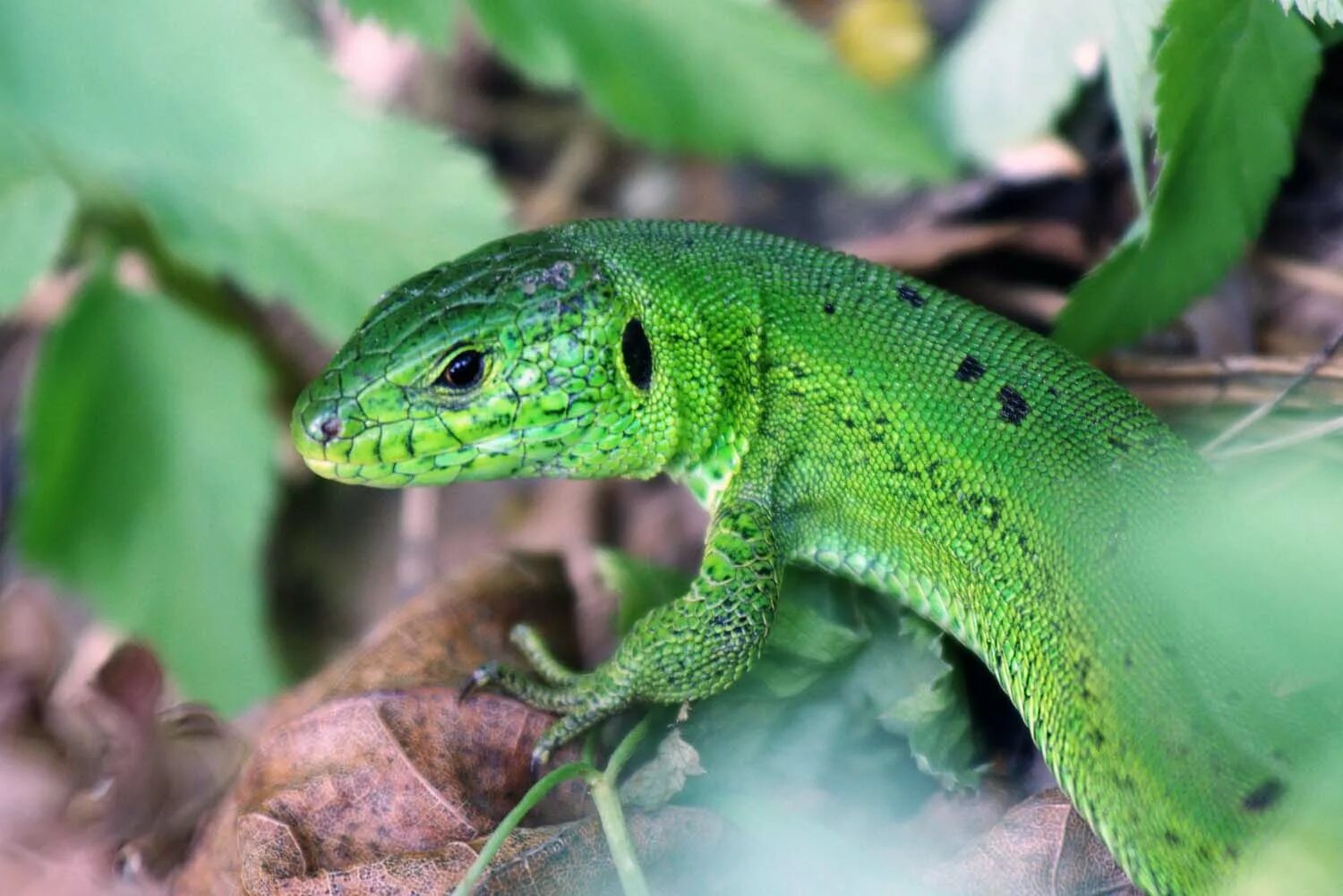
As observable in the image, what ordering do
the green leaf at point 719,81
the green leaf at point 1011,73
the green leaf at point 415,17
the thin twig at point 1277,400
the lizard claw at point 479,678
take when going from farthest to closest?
the green leaf at point 1011,73 → the green leaf at point 719,81 → the green leaf at point 415,17 → the thin twig at point 1277,400 → the lizard claw at point 479,678

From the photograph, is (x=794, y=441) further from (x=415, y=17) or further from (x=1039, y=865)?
(x=415, y=17)

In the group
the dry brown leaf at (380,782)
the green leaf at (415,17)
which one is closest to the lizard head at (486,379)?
the dry brown leaf at (380,782)

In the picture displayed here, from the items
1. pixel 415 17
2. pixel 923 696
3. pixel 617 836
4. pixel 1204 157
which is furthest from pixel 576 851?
pixel 415 17

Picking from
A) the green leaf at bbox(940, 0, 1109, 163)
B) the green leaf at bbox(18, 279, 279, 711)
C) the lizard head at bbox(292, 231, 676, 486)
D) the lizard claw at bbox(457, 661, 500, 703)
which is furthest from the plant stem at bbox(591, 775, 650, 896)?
the green leaf at bbox(940, 0, 1109, 163)

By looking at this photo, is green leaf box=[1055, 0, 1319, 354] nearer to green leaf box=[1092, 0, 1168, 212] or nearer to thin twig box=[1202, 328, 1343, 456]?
green leaf box=[1092, 0, 1168, 212]

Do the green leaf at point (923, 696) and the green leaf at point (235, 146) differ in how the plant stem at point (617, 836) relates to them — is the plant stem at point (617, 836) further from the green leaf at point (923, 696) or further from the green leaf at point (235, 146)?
the green leaf at point (235, 146)

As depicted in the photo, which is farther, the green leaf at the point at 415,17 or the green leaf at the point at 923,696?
the green leaf at the point at 415,17

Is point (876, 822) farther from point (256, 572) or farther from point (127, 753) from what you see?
point (256, 572)
